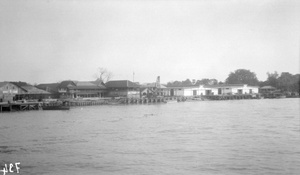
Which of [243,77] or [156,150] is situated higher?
[243,77]

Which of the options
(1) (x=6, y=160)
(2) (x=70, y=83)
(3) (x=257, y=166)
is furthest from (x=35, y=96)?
(3) (x=257, y=166)

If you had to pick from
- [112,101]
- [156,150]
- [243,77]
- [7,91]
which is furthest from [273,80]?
[156,150]

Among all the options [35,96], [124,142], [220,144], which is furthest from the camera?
[35,96]

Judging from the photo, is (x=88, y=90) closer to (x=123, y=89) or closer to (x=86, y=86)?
(x=86, y=86)

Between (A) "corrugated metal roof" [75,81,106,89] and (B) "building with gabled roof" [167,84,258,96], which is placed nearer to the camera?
(A) "corrugated metal roof" [75,81,106,89]

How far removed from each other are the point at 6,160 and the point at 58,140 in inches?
240

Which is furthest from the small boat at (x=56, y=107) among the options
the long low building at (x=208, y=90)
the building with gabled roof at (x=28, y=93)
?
the long low building at (x=208, y=90)

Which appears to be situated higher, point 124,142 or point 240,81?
point 240,81

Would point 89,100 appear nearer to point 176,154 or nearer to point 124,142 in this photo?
point 124,142

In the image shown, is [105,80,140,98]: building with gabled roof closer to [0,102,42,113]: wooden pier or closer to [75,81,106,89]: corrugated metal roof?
[75,81,106,89]: corrugated metal roof

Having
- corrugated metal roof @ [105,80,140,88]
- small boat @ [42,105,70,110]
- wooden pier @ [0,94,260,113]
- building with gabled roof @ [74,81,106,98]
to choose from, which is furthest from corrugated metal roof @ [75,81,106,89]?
small boat @ [42,105,70,110]

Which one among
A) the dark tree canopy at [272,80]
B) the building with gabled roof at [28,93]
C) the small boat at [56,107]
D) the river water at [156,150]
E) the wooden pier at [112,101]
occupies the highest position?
the dark tree canopy at [272,80]

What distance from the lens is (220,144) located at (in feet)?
68.7

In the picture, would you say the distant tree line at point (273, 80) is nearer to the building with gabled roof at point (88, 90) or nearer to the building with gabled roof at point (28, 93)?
the building with gabled roof at point (88, 90)
